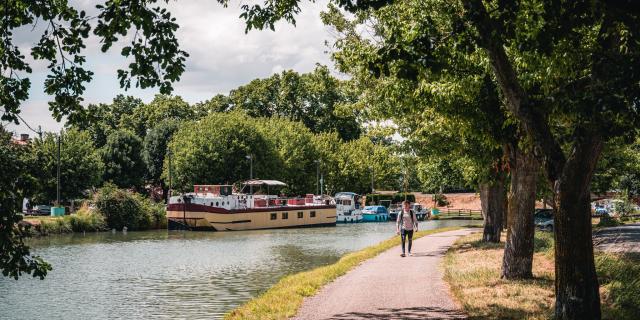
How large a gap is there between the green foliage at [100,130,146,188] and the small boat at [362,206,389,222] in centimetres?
2808

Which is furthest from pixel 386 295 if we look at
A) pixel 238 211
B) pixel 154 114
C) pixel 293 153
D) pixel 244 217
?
pixel 154 114

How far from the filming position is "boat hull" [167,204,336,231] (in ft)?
187

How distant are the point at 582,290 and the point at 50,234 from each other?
44498 millimetres

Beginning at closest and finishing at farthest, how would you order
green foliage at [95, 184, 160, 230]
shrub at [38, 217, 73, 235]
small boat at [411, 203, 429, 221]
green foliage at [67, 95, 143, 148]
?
shrub at [38, 217, 73, 235]
green foliage at [95, 184, 160, 230]
small boat at [411, 203, 429, 221]
green foliage at [67, 95, 143, 148]

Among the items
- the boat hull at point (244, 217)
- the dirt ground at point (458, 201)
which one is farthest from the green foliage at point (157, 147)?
the dirt ground at point (458, 201)

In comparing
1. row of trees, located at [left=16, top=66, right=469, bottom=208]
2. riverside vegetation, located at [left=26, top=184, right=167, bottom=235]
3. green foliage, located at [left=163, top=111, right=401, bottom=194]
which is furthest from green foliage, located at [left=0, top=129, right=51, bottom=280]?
green foliage, located at [left=163, top=111, right=401, bottom=194]

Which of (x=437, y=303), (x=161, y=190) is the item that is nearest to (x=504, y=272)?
(x=437, y=303)

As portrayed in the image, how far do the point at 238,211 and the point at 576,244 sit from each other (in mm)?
51039

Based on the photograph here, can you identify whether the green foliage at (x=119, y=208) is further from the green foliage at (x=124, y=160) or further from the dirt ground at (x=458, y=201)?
the dirt ground at (x=458, y=201)

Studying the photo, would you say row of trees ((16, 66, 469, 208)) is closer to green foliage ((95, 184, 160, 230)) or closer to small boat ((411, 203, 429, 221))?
green foliage ((95, 184, 160, 230))

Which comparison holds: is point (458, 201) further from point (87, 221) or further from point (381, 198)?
Answer: point (87, 221)

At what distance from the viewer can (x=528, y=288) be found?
14.0 meters

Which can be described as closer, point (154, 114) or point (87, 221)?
point (87, 221)

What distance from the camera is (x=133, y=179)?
80.0 m
